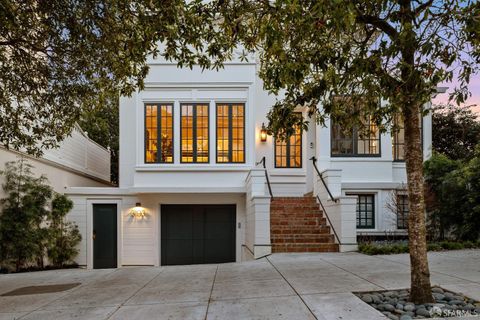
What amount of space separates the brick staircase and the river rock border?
457 cm

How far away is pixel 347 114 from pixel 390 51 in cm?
159

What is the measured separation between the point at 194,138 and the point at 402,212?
698 cm

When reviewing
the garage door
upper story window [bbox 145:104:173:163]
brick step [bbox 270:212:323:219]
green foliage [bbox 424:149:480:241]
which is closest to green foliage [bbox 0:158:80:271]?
upper story window [bbox 145:104:173:163]

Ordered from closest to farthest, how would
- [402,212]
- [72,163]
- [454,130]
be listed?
1. [402,212]
2. [72,163]
3. [454,130]

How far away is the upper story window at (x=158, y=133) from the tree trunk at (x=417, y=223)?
881 centimetres

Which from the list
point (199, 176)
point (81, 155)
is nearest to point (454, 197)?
point (199, 176)

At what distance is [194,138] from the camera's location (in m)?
12.4

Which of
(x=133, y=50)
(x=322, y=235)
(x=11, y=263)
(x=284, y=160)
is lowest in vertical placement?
(x=11, y=263)

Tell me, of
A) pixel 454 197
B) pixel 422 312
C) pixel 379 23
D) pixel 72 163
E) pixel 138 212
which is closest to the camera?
pixel 422 312

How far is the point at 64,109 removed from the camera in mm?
7859

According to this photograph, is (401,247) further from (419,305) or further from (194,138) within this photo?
(194,138)

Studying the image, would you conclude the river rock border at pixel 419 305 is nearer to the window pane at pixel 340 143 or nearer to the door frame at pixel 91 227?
the window pane at pixel 340 143

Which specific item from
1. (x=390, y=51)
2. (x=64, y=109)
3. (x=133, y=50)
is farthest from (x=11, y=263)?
(x=390, y=51)

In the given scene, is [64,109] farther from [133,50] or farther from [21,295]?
[21,295]
